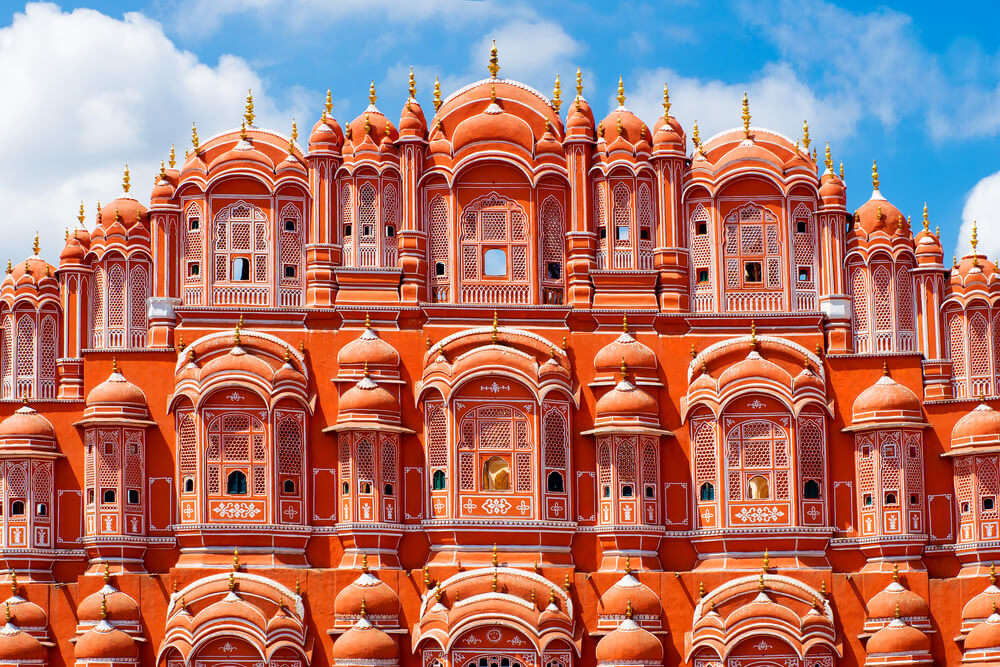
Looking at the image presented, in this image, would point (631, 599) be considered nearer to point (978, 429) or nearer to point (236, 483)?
point (978, 429)

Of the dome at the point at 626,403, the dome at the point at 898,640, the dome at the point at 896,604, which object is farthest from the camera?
the dome at the point at 626,403

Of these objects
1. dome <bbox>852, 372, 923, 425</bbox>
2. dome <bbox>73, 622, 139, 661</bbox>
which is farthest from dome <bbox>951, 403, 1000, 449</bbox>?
dome <bbox>73, 622, 139, 661</bbox>

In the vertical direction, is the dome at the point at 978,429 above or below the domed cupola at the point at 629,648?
above

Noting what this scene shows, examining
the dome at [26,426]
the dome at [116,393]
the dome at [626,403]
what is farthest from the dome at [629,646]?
the dome at [26,426]

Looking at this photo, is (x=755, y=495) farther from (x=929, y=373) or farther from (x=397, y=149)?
(x=397, y=149)

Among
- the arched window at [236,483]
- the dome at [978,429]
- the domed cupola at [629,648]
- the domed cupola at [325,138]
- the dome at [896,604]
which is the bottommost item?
the domed cupola at [629,648]

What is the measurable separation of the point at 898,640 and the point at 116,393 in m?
16.6

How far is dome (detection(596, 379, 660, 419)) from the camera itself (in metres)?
40.3

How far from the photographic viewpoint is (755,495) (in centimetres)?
4066

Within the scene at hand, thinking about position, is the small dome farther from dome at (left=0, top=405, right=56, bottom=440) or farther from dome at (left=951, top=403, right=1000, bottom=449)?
dome at (left=0, top=405, right=56, bottom=440)

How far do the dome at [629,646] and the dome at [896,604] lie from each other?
14.8 feet

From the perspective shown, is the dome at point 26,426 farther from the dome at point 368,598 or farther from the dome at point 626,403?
the dome at point 626,403

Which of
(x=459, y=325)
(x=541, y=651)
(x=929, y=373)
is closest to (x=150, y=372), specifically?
(x=459, y=325)

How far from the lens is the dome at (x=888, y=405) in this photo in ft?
133
